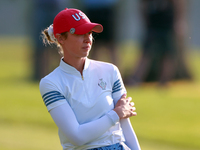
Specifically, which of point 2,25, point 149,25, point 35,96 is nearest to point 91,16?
point 149,25

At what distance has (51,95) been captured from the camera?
2.05 meters

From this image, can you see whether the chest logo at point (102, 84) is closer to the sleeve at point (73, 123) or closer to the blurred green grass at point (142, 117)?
the sleeve at point (73, 123)

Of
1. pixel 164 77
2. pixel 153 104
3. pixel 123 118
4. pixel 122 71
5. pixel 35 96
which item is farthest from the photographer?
pixel 122 71

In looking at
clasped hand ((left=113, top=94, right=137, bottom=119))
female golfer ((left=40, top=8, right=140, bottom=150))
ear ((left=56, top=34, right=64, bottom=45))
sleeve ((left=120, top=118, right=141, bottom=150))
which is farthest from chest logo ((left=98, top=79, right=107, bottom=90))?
ear ((left=56, top=34, right=64, bottom=45))

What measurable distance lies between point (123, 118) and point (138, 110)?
6.17m

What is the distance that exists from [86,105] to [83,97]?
0.17 feet

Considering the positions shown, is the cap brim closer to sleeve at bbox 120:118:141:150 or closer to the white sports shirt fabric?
the white sports shirt fabric

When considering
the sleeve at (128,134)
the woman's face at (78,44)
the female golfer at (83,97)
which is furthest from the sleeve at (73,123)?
the woman's face at (78,44)

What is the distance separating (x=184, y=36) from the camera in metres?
12.4

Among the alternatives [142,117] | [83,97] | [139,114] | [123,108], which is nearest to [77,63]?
[83,97]

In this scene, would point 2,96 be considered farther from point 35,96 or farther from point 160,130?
point 160,130

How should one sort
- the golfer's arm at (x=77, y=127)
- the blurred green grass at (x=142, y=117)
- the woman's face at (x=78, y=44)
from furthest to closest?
the blurred green grass at (x=142, y=117), the woman's face at (x=78, y=44), the golfer's arm at (x=77, y=127)

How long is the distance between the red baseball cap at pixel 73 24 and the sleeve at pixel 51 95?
33 cm

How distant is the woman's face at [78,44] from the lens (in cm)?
213
